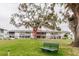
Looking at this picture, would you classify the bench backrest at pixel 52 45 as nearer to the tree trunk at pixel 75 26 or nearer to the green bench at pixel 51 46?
the green bench at pixel 51 46

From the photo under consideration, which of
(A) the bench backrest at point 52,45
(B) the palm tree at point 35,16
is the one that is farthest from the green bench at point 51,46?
(B) the palm tree at point 35,16

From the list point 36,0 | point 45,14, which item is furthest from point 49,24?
point 36,0

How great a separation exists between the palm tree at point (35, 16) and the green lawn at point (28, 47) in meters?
0.08

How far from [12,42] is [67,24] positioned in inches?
18.8

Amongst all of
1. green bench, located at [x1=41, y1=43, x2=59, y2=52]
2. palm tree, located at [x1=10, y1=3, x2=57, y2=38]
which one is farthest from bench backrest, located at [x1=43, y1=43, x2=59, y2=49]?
palm tree, located at [x1=10, y1=3, x2=57, y2=38]

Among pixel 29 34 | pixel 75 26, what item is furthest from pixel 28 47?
pixel 75 26

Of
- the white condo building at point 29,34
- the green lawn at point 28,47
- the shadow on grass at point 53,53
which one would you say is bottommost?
the shadow on grass at point 53,53

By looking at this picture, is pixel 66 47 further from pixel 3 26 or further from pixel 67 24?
pixel 3 26

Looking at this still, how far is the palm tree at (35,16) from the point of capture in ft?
6.15

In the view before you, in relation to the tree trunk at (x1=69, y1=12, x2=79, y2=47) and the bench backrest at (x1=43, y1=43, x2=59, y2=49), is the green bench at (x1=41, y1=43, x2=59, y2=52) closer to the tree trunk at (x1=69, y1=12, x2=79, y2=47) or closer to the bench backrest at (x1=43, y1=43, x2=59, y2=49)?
the bench backrest at (x1=43, y1=43, x2=59, y2=49)

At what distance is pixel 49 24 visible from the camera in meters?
1.89

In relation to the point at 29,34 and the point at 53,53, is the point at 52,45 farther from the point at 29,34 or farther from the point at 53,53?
the point at 29,34

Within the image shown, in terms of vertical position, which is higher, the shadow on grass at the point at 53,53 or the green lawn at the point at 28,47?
the green lawn at the point at 28,47

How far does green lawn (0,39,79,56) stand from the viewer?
186 centimetres
